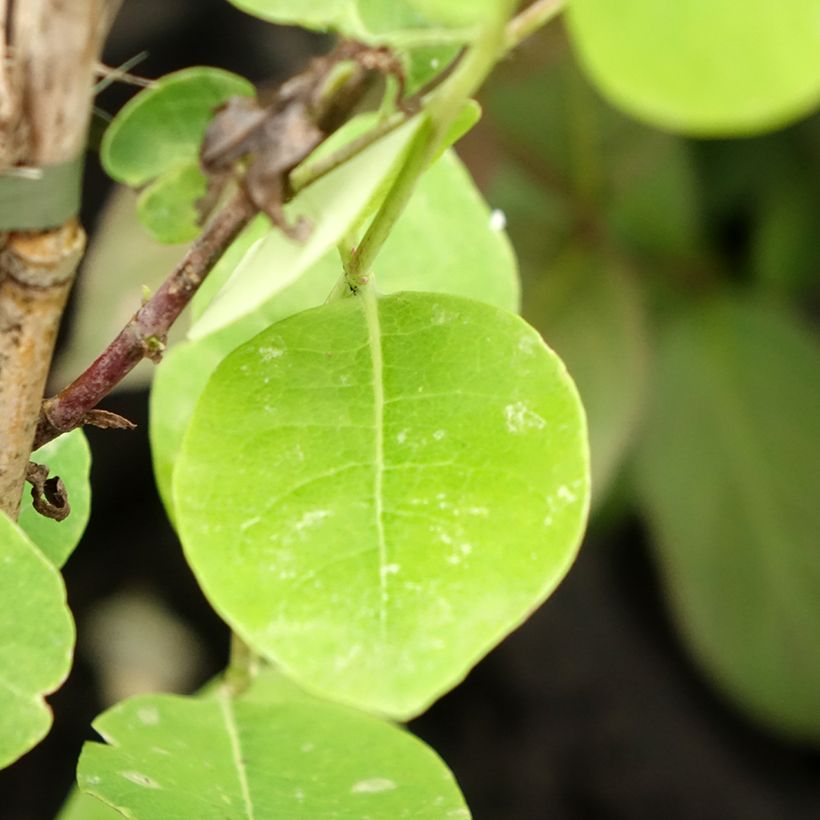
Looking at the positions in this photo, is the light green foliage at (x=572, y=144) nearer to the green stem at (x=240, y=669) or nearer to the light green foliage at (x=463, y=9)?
the green stem at (x=240, y=669)

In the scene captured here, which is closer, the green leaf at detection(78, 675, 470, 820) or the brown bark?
the brown bark

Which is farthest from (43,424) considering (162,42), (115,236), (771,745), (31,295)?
(771,745)

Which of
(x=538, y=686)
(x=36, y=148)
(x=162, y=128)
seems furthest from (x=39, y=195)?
(x=538, y=686)

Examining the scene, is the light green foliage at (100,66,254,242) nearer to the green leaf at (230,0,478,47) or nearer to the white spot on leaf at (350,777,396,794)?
the green leaf at (230,0,478,47)

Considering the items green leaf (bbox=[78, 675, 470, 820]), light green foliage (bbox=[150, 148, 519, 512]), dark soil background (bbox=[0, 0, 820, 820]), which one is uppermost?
→ light green foliage (bbox=[150, 148, 519, 512])

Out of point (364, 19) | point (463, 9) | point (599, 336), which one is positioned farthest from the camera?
point (599, 336)

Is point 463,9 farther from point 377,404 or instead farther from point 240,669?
Result: point 240,669

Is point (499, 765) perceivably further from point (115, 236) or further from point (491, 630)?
point (491, 630)

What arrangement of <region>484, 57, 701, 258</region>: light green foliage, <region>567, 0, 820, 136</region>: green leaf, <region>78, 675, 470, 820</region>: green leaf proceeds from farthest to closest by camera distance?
<region>484, 57, 701, 258</region>: light green foliage
<region>78, 675, 470, 820</region>: green leaf
<region>567, 0, 820, 136</region>: green leaf

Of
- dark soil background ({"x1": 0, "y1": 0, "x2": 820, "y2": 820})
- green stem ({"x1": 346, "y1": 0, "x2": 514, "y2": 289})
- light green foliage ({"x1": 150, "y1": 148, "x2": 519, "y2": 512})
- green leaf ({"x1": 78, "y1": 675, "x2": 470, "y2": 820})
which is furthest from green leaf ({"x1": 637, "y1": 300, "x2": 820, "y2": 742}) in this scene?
green stem ({"x1": 346, "y1": 0, "x2": 514, "y2": 289})
